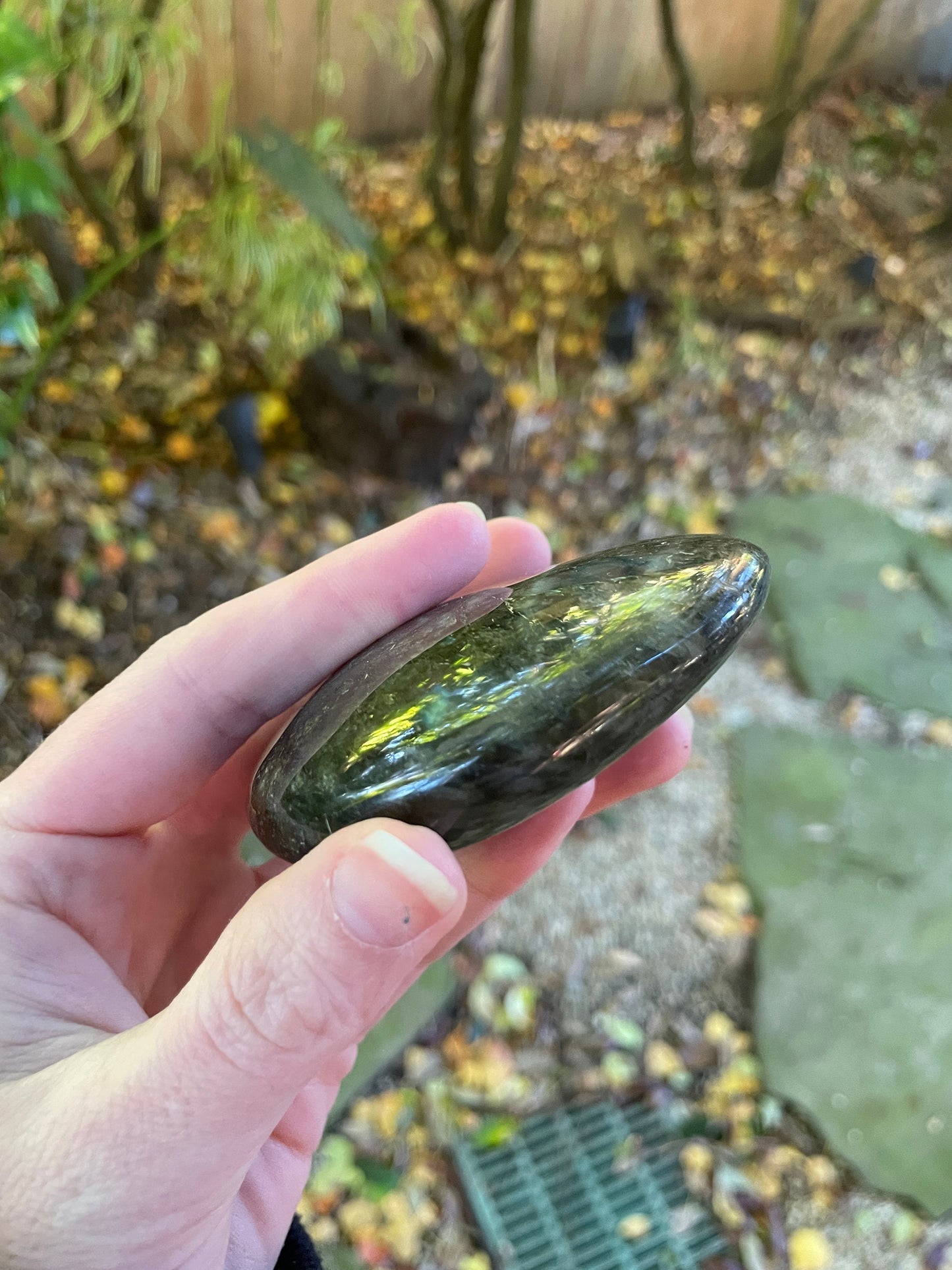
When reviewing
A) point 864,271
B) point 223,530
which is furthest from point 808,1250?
point 864,271

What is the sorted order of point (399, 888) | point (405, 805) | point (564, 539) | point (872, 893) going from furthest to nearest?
point (564, 539), point (872, 893), point (405, 805), point (399, 888)

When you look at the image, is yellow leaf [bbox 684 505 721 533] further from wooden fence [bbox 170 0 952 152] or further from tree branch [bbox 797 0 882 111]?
tree branch [bbox 797 0 882 111]

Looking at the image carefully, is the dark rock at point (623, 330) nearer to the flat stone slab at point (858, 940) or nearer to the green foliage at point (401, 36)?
the green foliage at point (401, 36)

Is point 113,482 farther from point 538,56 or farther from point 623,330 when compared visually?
point 538,56

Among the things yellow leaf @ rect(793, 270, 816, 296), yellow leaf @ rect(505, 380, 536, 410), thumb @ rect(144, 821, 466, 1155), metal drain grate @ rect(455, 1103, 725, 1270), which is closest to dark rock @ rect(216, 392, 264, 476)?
yellow leaf @ rect(505, 380, 536, 410)

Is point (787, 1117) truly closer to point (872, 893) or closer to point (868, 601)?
point (872, 893)

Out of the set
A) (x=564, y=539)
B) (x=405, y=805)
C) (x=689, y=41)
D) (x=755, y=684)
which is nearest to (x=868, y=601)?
(x=755, y=684)
